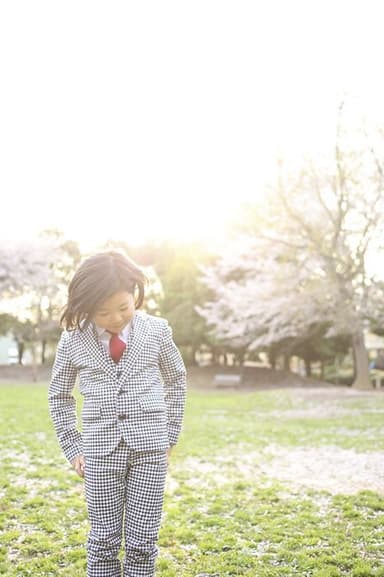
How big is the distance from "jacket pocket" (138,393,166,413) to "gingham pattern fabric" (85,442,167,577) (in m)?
0.18

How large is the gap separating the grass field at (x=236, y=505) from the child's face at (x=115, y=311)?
83.7 inches

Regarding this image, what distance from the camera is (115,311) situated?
2941mm

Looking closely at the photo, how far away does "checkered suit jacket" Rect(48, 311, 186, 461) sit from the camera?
9.49 ft

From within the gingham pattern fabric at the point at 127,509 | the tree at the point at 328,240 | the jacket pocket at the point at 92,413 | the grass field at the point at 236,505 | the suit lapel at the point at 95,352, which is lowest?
the grass field at the point at 236,505

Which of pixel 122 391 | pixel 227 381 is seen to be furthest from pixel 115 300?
pixel 227 381

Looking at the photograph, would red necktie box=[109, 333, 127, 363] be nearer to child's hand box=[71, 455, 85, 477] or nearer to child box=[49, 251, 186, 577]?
child box=[49, 251, 186, 577]

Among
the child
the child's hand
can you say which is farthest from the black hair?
the child's hand

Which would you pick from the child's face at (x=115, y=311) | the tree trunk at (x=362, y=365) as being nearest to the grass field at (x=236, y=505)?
the child's face at (x=115, y=311)

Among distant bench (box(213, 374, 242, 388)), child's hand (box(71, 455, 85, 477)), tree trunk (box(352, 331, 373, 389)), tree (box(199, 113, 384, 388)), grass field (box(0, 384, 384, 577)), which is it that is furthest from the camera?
distant bench (box(213, 374, 242, 388))

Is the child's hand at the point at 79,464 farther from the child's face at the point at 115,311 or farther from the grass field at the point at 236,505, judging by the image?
A: the grass field at the point at 236,505

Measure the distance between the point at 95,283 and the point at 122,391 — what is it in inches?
18.3

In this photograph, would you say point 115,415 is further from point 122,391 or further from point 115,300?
point 115,300

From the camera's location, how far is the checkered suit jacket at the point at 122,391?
2.89 m

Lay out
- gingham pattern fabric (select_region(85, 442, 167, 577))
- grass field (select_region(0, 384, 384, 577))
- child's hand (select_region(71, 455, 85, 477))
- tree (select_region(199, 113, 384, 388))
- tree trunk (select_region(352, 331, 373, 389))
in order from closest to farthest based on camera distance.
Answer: gingham pattern fabric (select_region(85, 442, 167, 577)) → child's hand (select_region(71, 455, 85, 477)) → grass field (select_region(0, 384, 384, 577)) → tree (select_region(199, 113, 384, 388)) → tree trunk (select_region(352, 331, 373, 389))
